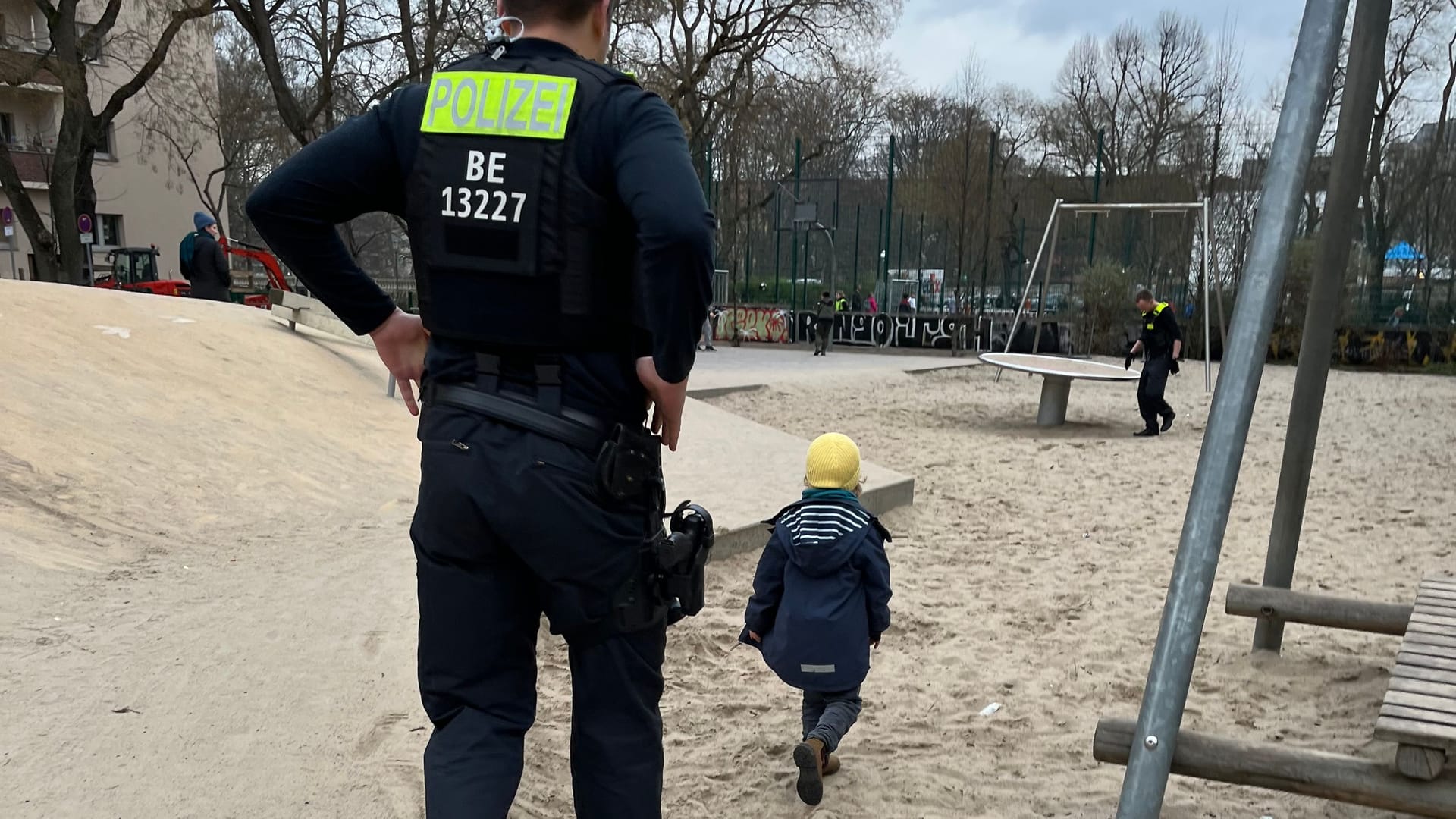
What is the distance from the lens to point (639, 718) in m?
1.85

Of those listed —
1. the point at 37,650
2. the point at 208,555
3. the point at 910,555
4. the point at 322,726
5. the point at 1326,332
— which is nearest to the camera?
the point at 322,726

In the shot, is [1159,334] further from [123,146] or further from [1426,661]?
[123,146]

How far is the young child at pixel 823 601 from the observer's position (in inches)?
122

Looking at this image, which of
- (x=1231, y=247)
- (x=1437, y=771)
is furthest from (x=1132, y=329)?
(x=1437, y=771)

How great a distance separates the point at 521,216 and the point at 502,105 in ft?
0.64

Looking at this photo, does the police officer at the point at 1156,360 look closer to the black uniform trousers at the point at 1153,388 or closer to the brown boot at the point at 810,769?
the black uniform trousers at the point at 1153,388

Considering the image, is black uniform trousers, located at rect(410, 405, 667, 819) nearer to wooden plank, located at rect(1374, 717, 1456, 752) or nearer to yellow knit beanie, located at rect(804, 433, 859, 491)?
yellow knit beanie, located at rect(804, 433, 859, 491)

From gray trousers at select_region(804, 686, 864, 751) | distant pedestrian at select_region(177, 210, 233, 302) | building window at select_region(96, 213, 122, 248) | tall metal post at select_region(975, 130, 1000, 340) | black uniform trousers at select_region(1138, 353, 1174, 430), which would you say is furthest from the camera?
building window at select_region(96, 213, 122, 248)

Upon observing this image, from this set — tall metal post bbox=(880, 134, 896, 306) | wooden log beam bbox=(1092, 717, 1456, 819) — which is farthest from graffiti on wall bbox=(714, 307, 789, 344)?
wooden log beam bbox=(1092, 717, 1456, 819)

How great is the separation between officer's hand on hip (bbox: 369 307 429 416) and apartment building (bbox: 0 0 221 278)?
102 feet

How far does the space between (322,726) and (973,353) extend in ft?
72.5

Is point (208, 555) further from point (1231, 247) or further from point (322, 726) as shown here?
point (1231, 247)

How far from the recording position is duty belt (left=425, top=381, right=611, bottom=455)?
1.74 m

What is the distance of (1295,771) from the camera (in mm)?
2434
